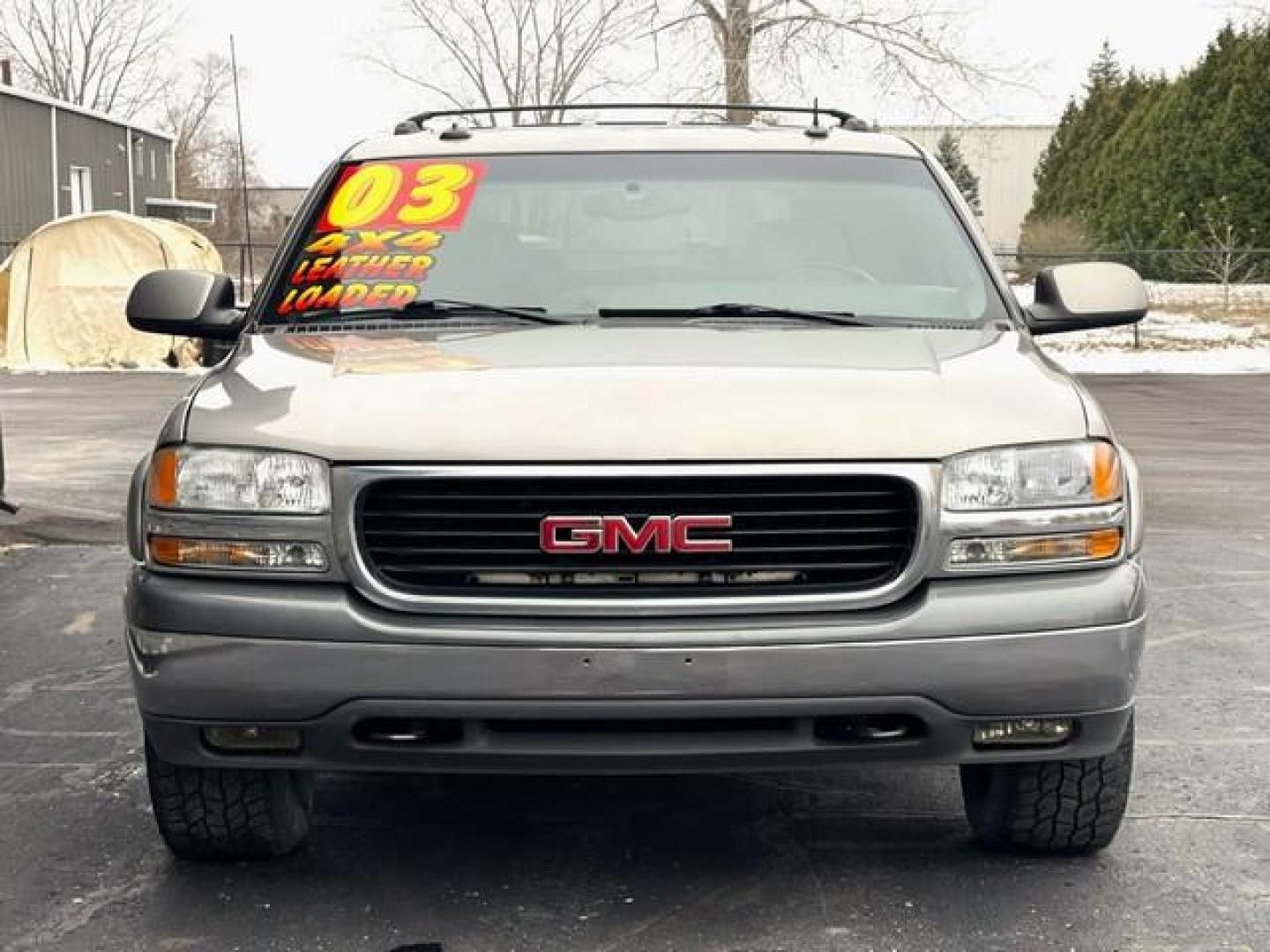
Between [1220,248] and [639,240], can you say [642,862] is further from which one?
[1220,248]

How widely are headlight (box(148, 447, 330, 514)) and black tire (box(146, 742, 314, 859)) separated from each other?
0.62 meters

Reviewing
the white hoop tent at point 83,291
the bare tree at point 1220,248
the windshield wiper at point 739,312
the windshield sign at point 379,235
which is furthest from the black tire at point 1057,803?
the bare tree at point 1220,248

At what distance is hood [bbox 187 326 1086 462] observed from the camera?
3.36 m

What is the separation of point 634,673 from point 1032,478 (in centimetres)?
87

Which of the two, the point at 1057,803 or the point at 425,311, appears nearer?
the point at 1057,803

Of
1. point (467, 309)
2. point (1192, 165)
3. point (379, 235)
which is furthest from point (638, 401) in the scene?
point (1192, 165)

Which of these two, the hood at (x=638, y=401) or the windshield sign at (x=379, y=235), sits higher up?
the windshield sign at (x=379, y=235)

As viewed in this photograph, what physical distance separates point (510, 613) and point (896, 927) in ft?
3.45

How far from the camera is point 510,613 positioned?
3.35 m

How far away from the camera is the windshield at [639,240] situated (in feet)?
14.6

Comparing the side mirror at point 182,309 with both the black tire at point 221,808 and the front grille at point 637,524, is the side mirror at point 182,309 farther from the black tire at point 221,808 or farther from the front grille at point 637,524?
the front grille at point 637,524

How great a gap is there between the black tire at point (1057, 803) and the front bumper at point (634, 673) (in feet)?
1.39

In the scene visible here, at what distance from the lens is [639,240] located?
468 cm

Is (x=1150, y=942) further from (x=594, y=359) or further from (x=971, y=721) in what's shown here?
(x=594, y=359)
